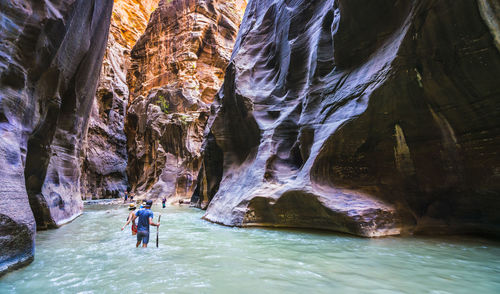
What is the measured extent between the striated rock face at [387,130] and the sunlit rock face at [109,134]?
2343cm

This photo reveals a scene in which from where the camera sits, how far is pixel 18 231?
386cm

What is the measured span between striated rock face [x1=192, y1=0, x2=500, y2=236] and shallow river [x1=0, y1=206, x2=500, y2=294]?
1142mm

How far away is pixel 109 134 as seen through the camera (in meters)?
30.0

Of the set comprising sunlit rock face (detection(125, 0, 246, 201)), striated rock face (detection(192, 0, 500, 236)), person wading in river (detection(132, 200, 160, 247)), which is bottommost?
person wading in river (detection(132, 200, 160, 247))

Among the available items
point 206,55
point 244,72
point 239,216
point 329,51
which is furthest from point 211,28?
point 239,216

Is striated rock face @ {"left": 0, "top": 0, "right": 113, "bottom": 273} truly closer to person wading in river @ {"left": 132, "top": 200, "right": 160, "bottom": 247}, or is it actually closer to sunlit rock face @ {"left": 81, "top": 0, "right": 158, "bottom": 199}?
person wading in river @ {"left": 132, "top": 200, "right": 160, "bottom": 247}

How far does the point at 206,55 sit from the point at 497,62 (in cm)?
2782

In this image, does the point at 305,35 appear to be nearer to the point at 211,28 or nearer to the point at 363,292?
the point at 363,292

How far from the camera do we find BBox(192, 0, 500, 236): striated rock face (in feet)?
18.8

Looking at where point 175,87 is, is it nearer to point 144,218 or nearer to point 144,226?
point 144,218

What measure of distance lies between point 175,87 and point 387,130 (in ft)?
80.9

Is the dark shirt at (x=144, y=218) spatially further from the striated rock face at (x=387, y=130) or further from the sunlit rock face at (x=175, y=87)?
the sunlit rock face at (x=175, y=87)

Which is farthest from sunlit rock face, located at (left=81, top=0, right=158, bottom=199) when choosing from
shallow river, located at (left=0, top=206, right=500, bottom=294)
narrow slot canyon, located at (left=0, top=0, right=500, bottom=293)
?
shallow river, located at (left=0, top=206, right=500, bottom=294)

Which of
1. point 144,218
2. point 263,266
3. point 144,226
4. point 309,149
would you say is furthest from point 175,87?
point 263,266
